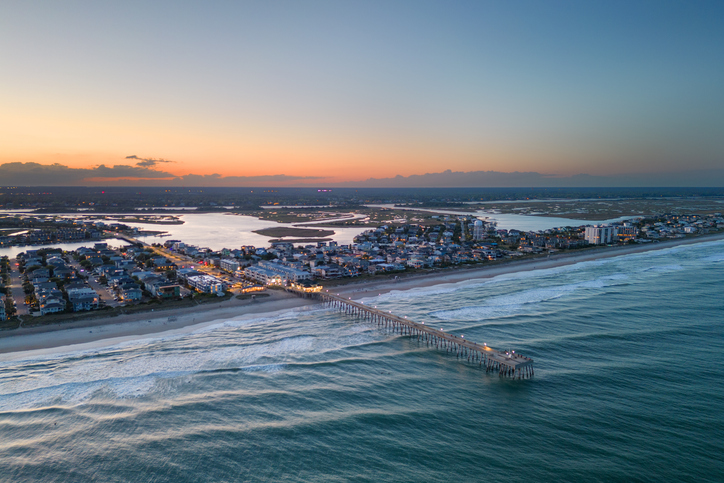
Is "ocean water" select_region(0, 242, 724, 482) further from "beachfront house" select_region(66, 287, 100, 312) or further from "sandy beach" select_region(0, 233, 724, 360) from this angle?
"beachfront house" select_region(66, 287, 100, 312)

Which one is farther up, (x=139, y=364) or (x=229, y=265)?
(x=229, y=265)

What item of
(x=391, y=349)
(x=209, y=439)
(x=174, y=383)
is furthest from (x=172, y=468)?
(x=391, y=349)

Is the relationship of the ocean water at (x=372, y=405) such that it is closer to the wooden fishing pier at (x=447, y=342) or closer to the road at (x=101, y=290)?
the wooden fishing pier at (x=447, y=342)

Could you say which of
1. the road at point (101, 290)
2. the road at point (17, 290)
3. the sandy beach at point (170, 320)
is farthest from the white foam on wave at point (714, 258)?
the road at point (17, 290)

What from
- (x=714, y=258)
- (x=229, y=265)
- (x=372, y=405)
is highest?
(x=229, y=265)

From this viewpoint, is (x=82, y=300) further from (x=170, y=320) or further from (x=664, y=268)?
(x=664, y=268)

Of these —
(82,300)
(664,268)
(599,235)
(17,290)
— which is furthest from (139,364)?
(599,235)
